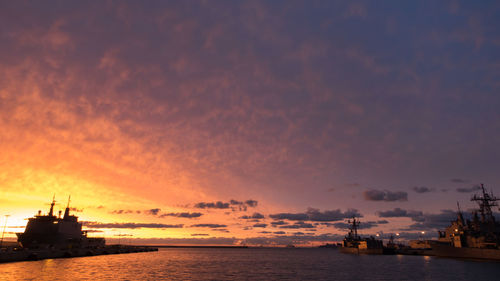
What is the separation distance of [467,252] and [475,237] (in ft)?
20.1

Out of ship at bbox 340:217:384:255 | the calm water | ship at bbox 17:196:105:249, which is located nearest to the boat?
ship at bbox 17:196:105:249

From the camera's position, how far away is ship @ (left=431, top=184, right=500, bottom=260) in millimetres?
92456

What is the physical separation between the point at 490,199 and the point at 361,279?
321 ft

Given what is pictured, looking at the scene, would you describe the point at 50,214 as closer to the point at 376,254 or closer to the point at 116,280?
the point at 116,280

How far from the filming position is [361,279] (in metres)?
58.7

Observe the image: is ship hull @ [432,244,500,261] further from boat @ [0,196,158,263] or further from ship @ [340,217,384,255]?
boat @ [0,196,158,263]

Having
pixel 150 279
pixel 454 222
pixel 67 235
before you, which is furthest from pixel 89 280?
pixel 454 222

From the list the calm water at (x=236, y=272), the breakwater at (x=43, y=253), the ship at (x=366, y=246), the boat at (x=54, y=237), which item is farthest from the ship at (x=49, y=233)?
the ship at (x=366, y=246)

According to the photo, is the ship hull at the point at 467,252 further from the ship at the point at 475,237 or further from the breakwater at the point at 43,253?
the breakwater at the point at 43,253

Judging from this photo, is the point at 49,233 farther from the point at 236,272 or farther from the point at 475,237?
the point at 475,237

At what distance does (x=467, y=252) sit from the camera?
9950cm

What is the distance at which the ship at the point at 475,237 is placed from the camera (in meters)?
92.5

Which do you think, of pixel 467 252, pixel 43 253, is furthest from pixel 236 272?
pixel 467 252

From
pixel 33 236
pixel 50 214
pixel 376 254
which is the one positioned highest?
pixel 50 214
